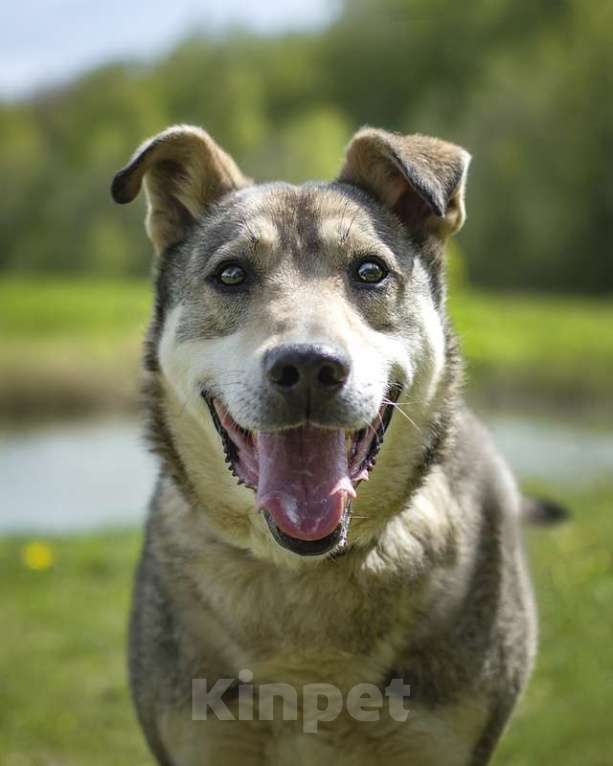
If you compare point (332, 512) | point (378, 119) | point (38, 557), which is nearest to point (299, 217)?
point (332, 512)

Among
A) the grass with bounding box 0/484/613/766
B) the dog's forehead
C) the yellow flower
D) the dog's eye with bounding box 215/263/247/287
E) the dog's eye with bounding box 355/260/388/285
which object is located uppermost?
the dog's forehead

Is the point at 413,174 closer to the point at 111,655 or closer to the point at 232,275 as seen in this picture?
the point at 232,275

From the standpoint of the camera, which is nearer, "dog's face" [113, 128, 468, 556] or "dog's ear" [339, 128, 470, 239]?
"dog's face" [113, 128, 468, 556]

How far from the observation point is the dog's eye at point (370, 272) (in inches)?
148

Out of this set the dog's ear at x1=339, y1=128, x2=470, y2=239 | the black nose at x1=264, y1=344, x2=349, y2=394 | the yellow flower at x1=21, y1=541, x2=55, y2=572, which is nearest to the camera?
the black nose at x1=264, y1=344, x2=349, y2=394

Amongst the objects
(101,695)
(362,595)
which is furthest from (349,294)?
(101,695)

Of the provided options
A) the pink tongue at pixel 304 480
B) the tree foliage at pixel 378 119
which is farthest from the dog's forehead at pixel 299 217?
the tree foliage at pixel 378 119

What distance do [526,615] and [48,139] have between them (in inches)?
1517

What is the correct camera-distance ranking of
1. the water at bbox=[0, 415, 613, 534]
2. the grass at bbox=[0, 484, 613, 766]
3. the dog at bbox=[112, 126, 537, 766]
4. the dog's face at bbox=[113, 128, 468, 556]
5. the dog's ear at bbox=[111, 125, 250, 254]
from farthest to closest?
the water at bbox=[0, 415, 613, 534]
the grass at bbox=[0, 484, 613, 766]
the dog's ear at bbox=[111, 125, 250, 254]
the dog at bbox=[112, 126, 537, 766]
the dog's face at bbox=[113, 128, 468, 556]

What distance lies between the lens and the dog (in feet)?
11.8

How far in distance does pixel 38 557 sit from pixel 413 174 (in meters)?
5.30

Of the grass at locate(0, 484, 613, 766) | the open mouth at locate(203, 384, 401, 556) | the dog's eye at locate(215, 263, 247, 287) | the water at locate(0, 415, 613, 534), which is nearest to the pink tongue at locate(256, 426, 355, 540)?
the open mouth at locate(203, 384, 401, 556)

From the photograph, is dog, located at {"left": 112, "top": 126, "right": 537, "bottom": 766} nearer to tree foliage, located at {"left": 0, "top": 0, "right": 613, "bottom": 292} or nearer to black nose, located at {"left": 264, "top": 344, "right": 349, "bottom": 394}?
black nose, located at {"left": 264, "top": 344, "right": 349, "bottom": 394}

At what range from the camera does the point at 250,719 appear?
3.71m
